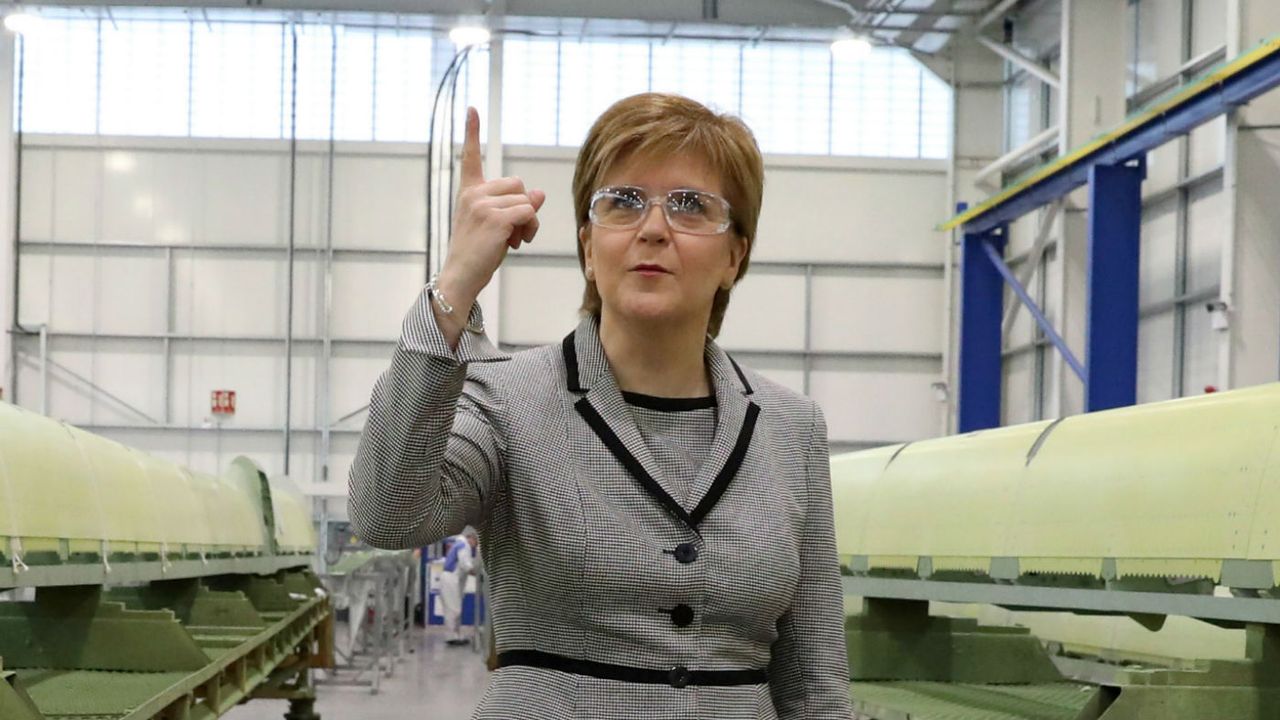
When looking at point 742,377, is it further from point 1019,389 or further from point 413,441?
point 1019,389

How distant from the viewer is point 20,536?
3.79m

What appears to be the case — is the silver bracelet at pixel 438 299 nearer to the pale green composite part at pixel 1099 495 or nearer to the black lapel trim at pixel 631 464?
the black lapel trim at pixel 631 464

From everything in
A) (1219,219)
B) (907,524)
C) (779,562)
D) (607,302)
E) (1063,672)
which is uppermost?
(1219,219)

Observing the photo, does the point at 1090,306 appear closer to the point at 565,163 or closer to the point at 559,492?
the point at 565,163

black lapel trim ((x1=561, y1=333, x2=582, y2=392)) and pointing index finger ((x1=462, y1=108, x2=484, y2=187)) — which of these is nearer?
pointing index finger ((x1=462, y1=108, x2=484, y2=187))

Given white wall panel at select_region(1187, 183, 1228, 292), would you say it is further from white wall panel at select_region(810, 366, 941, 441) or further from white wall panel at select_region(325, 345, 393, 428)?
white wall panel at select_region(325, 345, 393, 428)

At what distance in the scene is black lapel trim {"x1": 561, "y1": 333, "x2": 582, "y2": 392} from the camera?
5.40ft

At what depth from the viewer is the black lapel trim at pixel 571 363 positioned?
1.65 metres

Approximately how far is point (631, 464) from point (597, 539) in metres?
0.09

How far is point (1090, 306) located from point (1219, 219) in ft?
5.88

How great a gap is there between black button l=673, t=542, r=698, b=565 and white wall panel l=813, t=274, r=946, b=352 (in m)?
19.9

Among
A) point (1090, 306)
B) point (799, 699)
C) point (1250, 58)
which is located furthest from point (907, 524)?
point (1090, 306)

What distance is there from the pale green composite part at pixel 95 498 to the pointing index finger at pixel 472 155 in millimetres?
2565

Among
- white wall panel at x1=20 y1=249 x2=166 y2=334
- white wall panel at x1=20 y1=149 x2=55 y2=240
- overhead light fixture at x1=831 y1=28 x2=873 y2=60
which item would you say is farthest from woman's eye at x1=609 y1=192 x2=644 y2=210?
white wall panel at x1=20 y1=149 x2=55 y2=240
